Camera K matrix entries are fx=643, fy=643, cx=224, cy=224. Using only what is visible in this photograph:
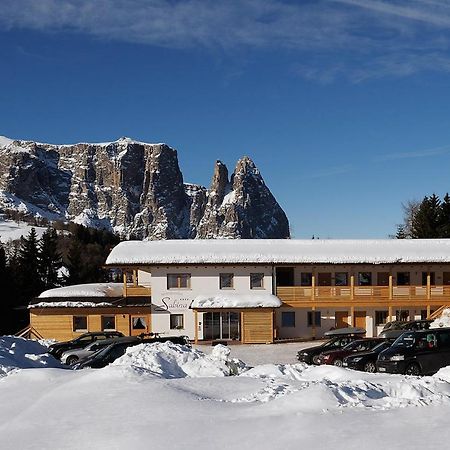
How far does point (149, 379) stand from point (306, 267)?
3148 cm

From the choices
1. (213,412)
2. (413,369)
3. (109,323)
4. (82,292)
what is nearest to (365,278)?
(109,323)

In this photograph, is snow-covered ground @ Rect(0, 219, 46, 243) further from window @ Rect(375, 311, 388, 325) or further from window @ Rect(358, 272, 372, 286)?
window @ Rect(375, 311, 388, 325)

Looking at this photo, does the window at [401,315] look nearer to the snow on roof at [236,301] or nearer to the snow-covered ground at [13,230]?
the snow on roof at [236,301]

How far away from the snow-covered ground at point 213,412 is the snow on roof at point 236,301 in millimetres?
25711

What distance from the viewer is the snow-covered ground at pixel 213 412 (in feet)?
27.7

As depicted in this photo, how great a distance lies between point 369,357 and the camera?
2222 cm

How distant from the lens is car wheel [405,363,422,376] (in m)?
19.2

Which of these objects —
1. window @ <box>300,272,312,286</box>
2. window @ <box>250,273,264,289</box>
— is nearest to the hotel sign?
window @ <box>250,273,264,289</box>

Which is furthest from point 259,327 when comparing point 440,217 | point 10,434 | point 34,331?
point 440,217

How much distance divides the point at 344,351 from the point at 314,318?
16.4 m

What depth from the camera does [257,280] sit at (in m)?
41.6

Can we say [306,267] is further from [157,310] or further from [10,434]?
[10,434]

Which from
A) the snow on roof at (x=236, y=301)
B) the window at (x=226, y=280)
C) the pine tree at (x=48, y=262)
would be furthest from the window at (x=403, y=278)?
the pine tree at (x=48, y=262)

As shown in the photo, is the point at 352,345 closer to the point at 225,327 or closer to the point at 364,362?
the point at 364,362
